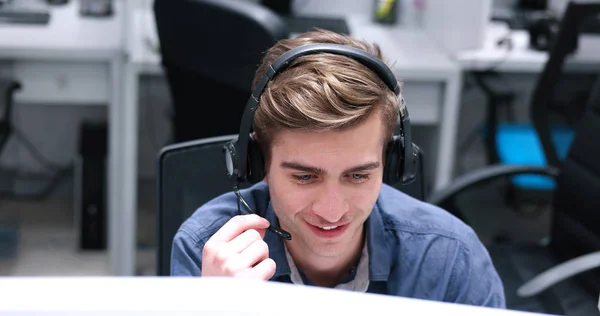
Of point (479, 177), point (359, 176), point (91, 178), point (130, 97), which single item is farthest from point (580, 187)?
point (91, 178)

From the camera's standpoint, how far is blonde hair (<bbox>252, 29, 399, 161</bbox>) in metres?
0.95

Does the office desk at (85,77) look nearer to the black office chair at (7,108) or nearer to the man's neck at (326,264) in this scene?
the black office chair at (7,108)

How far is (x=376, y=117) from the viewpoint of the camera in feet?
3.25

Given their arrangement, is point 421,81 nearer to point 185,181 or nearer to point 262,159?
point 185,181

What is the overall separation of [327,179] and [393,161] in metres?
0.14

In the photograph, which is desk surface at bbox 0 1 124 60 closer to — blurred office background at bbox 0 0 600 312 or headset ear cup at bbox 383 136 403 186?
blurred office background at bbox 0 0 600 312

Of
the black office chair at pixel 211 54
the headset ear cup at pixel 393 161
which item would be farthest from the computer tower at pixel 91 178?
the headset ear cup at pixel 393 161

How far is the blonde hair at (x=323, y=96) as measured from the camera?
3.11ft

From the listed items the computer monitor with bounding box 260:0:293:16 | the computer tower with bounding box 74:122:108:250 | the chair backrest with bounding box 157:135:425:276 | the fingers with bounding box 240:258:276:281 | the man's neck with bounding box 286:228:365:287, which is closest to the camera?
the fingers with bounding box 240:258:276:281

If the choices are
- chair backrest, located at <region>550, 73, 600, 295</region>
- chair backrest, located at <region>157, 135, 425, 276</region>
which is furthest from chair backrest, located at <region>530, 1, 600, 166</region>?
chair backrest, located at <region>157, 135, 425, 276</region>

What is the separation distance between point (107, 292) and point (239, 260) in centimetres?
42

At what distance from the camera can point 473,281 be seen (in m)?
1.08

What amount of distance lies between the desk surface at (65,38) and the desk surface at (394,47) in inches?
2.4

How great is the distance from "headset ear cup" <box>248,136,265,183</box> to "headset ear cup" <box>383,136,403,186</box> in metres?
0.16
